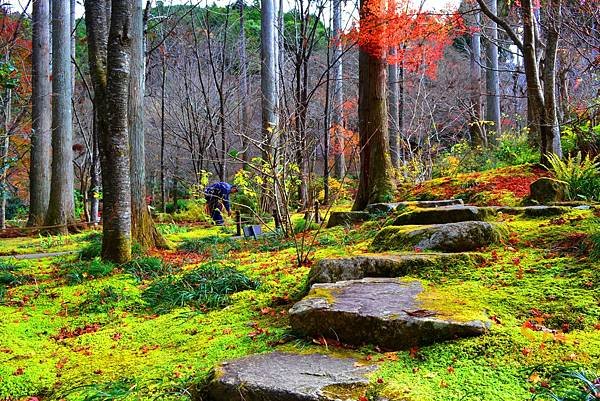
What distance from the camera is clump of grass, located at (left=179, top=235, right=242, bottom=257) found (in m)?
5.81

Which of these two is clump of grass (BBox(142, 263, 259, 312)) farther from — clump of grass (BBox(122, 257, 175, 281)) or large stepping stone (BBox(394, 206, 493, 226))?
large stepping stone (BBox(394, 206, 493, 226))

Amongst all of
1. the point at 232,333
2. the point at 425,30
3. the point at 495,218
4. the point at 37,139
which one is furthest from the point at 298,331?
the point at 37,139

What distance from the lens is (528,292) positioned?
2.37m

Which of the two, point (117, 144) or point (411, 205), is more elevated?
point (117, 144)

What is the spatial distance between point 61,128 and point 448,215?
323 inches

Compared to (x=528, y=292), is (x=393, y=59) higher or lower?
higher

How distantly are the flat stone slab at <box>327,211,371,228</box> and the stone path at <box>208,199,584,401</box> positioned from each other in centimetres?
277

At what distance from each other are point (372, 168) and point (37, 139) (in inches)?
279

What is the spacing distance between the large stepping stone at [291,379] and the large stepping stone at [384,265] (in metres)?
0.95

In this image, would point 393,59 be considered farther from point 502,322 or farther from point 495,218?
point 502,322

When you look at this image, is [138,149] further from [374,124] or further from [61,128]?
[61,128]

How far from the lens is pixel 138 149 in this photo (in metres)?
5.71

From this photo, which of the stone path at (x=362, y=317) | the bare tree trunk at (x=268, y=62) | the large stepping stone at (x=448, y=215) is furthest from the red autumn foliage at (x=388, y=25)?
the stone path at (x=362, y=317)

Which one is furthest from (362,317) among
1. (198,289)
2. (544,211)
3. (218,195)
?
(218,195)
